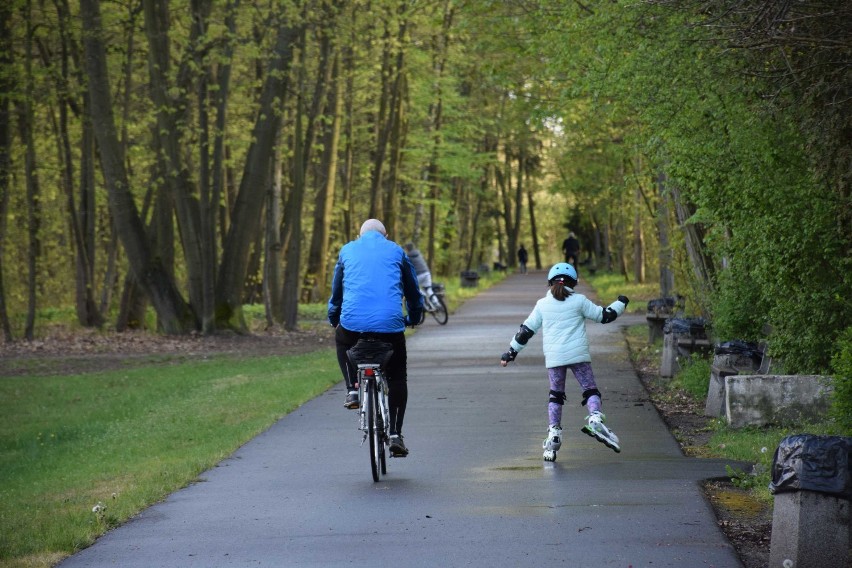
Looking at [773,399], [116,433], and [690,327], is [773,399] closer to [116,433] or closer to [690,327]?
[690,327]

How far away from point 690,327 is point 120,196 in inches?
582

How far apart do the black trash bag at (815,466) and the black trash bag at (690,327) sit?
10886 millimetres

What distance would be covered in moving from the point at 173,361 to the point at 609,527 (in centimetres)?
1750

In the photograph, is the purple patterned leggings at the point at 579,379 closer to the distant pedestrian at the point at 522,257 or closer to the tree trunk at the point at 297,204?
the tree trunk at the point at 297,204

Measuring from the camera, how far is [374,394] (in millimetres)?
10484

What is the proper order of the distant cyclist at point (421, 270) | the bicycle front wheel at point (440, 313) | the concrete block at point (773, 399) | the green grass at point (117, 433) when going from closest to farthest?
the green grass at point (117, 433), the concrete block at point (773, 399), the distant cyclist at point (421, 270), the bicycle front wheel at point (440, 313)

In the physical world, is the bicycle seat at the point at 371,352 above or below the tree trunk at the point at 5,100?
below

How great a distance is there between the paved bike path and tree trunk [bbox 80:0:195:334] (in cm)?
1398

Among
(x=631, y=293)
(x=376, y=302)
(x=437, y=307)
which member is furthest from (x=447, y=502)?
(x=631, y=293)

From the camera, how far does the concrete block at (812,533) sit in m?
6.89

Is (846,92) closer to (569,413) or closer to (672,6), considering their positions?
(672,6)

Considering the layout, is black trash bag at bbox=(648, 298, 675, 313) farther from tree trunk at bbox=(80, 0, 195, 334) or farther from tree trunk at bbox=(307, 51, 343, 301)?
tree trunk at bbox=(307, 51, 343, 301)

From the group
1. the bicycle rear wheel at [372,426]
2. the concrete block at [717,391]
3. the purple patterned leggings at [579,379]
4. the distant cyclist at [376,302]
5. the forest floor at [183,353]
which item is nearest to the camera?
the bicycle rear wheel at [372,426]

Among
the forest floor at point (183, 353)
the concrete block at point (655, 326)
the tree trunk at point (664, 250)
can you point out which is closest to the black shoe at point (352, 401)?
the forest floor at point (183, 353)
